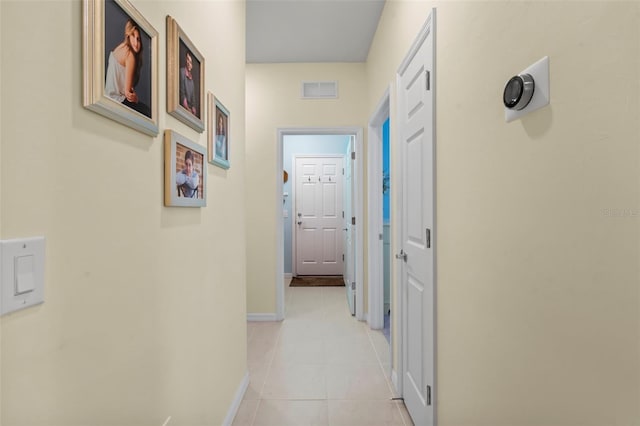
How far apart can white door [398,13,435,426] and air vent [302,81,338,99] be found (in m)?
1.50

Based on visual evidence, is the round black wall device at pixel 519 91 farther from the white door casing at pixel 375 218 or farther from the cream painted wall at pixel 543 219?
the white door casing at pixel 375 218

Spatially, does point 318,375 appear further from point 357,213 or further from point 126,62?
point 126,62

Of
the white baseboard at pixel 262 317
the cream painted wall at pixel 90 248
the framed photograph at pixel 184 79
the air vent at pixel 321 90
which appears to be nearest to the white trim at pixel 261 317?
the white baseboard at pixel 262 317

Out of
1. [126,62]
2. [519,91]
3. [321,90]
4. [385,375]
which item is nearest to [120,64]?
[126,62]

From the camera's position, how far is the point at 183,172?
3.91ft

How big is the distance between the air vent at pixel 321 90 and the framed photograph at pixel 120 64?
2581 millimetres

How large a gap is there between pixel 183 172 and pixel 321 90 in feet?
8.44

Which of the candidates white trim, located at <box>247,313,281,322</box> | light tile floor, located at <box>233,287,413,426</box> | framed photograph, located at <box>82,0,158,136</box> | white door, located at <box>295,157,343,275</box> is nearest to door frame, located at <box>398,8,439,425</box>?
light tile floor, located at <box>233,287,413,426</box>

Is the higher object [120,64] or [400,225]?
[120,64]

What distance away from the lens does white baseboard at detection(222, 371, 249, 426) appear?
1.73 m

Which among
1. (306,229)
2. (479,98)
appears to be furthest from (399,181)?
(306,229)

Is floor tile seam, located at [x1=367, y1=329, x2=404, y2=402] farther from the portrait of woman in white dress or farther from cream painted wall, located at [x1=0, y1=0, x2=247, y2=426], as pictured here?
the portrait of woman in white dress

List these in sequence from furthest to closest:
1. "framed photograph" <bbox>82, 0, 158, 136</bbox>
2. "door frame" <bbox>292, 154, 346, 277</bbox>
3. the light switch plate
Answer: "door frame" <bbox>292, 154, 346, 277</bbox> < "framed photograph" <bbox>82, 0, 158, 136</bbox> < the light switch plate

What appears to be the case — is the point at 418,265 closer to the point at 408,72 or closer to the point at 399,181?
the point at 399,181
